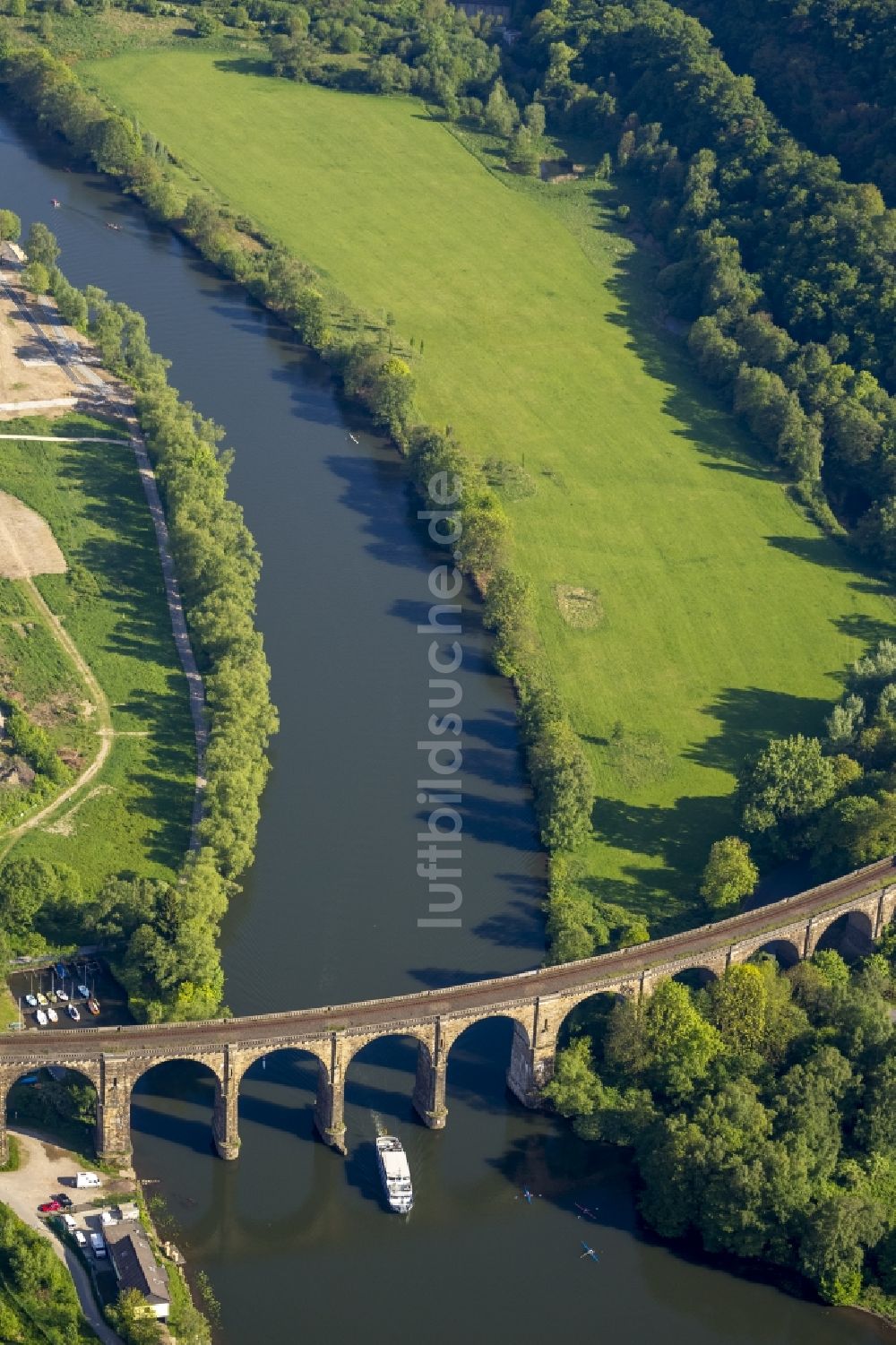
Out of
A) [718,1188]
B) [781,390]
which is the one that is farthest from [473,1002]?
[781,390]

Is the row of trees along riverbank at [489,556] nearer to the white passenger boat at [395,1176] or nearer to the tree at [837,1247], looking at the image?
the white passenger boat at [395,1176]

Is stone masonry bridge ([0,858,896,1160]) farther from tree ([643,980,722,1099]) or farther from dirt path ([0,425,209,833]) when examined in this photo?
dirt path ([0,425,209,833])

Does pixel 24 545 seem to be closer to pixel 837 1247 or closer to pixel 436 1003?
pixel 436 1003

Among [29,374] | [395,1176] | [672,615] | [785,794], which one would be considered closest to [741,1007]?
[785,794]

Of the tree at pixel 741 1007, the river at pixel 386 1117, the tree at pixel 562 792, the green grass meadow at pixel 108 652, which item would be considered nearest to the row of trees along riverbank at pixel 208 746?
the green grass meadow at pixel 108 652

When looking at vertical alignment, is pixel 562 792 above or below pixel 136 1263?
above

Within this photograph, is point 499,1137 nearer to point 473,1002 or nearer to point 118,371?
point 473,1002

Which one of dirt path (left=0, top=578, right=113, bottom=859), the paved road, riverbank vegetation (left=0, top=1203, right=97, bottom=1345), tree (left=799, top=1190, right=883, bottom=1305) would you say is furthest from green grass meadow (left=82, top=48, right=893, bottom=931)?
riverbank vegetation (left=0, top=1203, right=97, bottom=1345)
